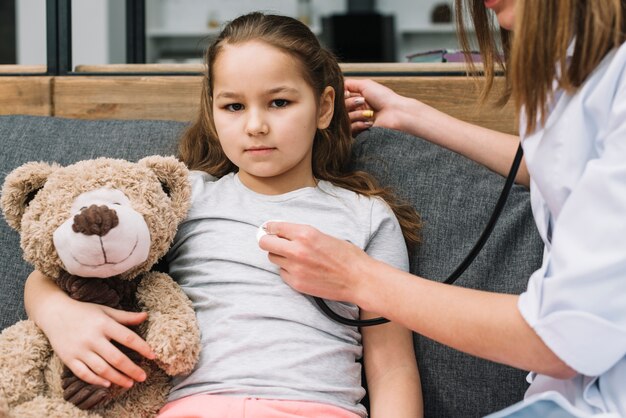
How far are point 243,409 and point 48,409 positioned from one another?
0.90ft

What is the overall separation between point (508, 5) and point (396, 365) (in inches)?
23.2

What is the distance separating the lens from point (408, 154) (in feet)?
4.66

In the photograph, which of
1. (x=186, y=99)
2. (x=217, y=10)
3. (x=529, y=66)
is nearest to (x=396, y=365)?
(x=529, y=66)

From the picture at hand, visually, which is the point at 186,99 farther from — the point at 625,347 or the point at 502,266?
the point at 625,347

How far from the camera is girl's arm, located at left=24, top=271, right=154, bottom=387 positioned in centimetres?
108

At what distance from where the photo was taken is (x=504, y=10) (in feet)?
3.45

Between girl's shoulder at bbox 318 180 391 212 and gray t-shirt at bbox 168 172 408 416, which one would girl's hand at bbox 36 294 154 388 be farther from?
girl's shoulder at bbox 318 180 391 212

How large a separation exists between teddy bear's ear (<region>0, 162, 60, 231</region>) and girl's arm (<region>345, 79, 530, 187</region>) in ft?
2.01

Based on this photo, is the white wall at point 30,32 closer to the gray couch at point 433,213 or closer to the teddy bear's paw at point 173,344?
the gray couch at point 433,213

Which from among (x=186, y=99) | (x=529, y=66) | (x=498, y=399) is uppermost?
(x=529, y=66)

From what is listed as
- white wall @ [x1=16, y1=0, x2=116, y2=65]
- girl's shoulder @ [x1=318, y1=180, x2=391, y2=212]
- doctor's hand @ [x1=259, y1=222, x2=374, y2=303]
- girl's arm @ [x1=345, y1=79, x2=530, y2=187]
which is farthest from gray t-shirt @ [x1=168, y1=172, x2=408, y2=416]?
white wall @ [x1=16, y1=0, x2=116, y2=65]

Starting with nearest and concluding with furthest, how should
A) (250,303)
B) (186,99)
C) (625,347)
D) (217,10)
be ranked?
(625,347) → (250,303) → (186,99) → (217,10)

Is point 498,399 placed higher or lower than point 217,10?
lower

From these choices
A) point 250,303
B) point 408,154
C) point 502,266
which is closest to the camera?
point 250,303
